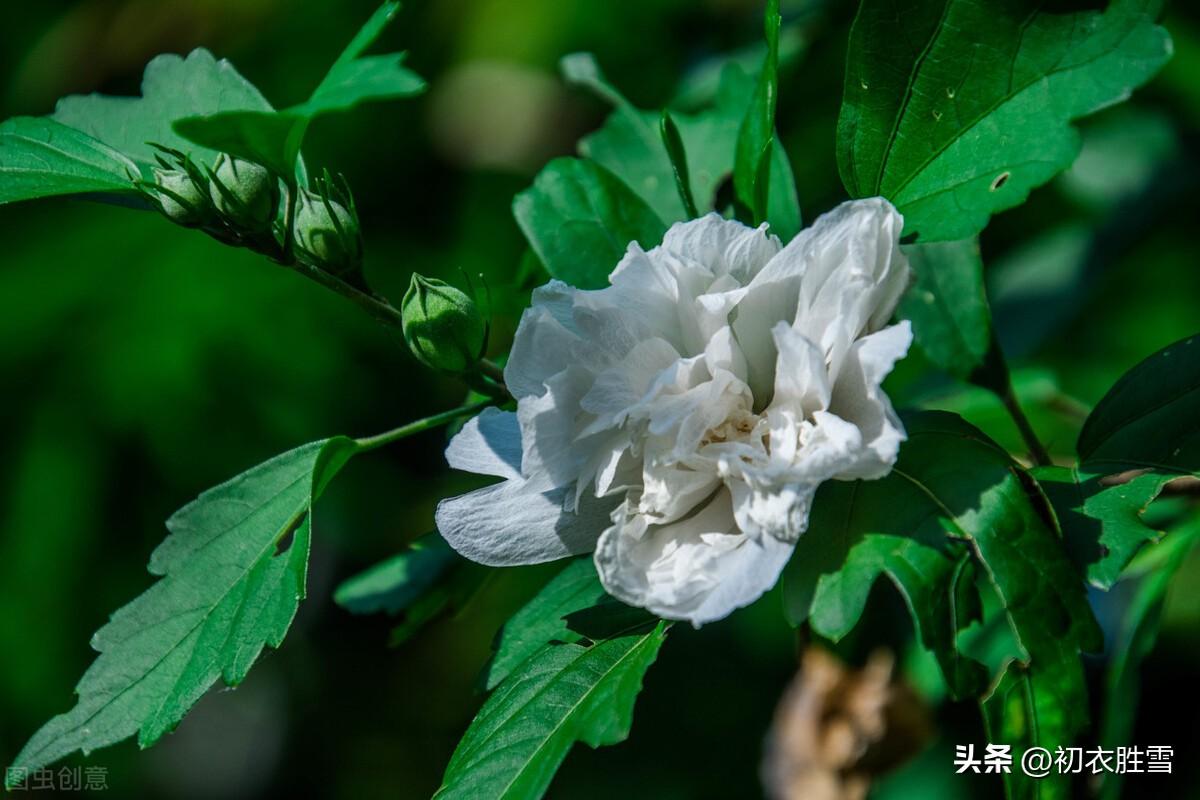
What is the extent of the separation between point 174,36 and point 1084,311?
2005 millimetres

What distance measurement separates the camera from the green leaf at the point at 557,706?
75 centimetres

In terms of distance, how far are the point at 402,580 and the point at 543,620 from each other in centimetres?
29

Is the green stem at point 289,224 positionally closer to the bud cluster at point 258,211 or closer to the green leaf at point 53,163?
the bud cluster at point 258,211

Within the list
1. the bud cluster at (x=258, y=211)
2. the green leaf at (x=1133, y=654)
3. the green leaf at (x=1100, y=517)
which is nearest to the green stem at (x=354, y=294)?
the bud cluster at (x=258, y=211)

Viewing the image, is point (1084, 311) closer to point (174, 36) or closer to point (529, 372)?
point (529, 372)

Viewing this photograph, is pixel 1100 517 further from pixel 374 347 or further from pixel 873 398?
pixel 374 347

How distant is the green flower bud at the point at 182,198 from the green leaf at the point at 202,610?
183 millimetres

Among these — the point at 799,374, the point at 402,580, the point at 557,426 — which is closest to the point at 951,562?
the point at 799,374

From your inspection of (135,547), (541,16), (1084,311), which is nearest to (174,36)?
(541,16)

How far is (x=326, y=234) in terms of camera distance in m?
0.83

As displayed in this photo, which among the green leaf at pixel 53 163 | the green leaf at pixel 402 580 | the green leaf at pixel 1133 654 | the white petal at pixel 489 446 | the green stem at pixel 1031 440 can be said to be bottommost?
the green leaf at pixel 1133 654

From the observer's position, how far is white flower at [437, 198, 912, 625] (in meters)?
0.69

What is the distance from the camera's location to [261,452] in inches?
91.8

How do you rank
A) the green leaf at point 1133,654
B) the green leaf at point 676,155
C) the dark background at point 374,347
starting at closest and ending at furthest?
1. the green leaf at point 676,155
2. the green leaf at point 1133,654
3. the dark background at point 374,347
